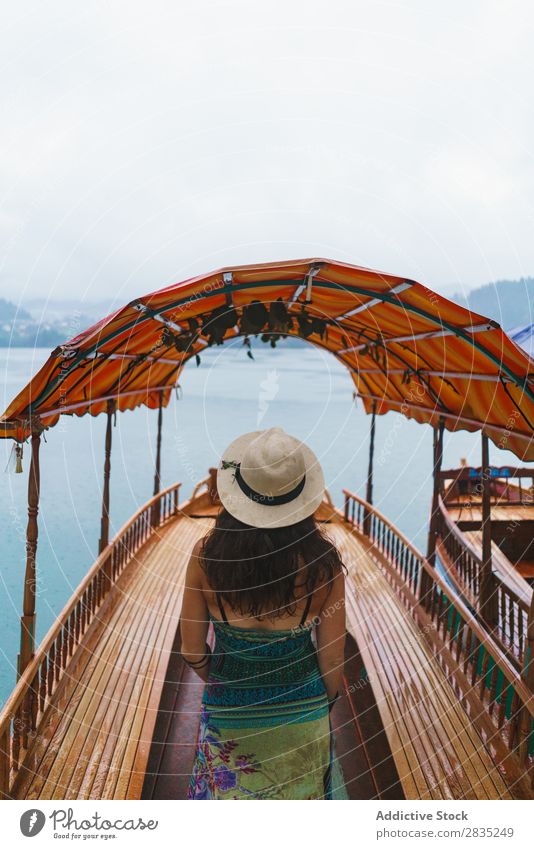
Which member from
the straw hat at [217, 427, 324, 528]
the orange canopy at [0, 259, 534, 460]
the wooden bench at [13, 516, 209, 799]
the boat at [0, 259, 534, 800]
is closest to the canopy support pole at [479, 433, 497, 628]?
the boat at [0, 259, 534, 800]

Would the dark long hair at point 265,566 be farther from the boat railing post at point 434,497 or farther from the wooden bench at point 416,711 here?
the boat railing post at point 434,497

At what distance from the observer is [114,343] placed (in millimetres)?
4461

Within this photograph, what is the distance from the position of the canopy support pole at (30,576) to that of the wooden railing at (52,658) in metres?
0.11

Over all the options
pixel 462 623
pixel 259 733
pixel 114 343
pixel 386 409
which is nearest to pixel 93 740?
pixel 259 733

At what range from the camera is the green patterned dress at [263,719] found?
7.29 feet

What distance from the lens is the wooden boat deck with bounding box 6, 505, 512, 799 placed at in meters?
3.88

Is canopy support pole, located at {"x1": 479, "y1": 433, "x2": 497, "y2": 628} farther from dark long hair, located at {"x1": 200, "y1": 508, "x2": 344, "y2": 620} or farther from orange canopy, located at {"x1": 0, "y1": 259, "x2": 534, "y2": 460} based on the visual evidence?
dark long hair, located at {"x1": 200, "y1": 508, "x2": 344, "y2": 620}

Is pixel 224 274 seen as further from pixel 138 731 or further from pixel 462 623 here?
pixel 462 623

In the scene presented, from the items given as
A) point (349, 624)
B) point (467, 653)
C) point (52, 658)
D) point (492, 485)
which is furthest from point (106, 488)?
point (492, 485)

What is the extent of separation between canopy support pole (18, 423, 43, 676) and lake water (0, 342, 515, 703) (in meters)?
0.19

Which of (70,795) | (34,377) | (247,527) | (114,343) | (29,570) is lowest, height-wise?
(70,795)

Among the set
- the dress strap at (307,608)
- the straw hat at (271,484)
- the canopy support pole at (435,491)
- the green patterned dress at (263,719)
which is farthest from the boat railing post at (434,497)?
the dress strap at (307,608)

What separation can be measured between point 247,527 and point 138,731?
10.3 feet
